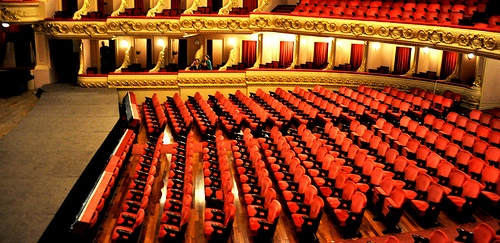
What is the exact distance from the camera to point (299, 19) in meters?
11.4

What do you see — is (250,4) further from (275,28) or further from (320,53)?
(320,53)

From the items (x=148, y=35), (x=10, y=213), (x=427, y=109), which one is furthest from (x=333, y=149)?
(x=148, y=35)

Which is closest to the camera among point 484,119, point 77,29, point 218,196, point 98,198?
point 98,198

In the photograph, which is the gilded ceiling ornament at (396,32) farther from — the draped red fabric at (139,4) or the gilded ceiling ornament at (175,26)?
the draped red fabric at (139,4)

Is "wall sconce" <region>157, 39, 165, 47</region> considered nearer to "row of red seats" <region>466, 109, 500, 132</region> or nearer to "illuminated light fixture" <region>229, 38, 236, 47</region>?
"illuminated light fixture" <region>229, 38, 236, 47</region>

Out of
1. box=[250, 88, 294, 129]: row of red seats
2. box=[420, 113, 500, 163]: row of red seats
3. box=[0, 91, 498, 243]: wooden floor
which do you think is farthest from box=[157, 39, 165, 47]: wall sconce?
box=[420, 113, 500, 163]: row of red seats

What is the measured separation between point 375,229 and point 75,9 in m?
9.48

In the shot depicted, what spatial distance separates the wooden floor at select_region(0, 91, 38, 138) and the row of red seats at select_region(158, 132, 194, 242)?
9.92 feet

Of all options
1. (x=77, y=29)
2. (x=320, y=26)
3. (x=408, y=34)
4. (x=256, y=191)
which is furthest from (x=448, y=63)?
(x=77, y=29)

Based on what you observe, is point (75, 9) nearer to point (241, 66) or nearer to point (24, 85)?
point (24, 85)

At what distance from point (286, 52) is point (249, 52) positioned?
0.97 meters

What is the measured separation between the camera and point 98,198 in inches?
203

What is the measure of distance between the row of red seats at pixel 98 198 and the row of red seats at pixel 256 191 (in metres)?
1.52

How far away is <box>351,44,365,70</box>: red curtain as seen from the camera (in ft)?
41.3
